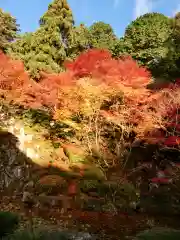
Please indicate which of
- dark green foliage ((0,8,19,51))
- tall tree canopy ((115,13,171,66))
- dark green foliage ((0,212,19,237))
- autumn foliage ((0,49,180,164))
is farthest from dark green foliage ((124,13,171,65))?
dark green foliage ((0,212,19,237))

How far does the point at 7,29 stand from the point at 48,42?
4.71 metres

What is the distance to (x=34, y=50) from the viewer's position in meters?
23.1

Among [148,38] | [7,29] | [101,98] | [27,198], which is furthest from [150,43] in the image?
[27,198]

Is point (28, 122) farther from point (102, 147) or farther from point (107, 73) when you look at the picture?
point (107, 73)

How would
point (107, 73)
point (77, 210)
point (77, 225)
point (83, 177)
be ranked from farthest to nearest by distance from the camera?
point (107, 73) < point (83, 177) < point (77, 210) < point (77, 225)

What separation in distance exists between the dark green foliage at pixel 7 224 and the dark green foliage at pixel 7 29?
68.5 ft

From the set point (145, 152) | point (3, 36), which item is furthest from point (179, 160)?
point (3, 36)

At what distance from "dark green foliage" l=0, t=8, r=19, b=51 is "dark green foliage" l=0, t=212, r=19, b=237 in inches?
822

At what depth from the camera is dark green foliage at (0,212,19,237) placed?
15.4 ft

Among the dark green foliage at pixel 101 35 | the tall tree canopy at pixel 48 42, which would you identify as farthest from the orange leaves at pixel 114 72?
the dark green foliage at pixel 101 35

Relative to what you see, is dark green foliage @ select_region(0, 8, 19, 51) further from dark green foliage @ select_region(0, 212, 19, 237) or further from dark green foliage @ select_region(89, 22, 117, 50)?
dark green foliage @ select_region(0, 212, 19, 237)

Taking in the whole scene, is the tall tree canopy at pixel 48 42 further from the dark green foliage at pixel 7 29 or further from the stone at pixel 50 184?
the stone at pixel 50 184

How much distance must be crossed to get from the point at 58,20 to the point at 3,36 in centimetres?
506

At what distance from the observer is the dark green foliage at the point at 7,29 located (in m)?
24.1
